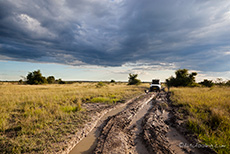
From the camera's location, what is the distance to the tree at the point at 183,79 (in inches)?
1282

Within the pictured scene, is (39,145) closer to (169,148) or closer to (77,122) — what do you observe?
(77,122)

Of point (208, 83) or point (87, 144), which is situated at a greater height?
point (208, 83)

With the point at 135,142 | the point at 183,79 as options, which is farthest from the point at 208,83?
the point at 135,142

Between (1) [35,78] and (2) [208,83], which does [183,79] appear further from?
(1) [35,78]

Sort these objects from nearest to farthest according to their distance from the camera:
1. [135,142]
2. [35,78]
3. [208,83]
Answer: [135,142] → [208,83] → [35,78]

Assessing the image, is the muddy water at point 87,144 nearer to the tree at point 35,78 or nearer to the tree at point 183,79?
the tree at point 183,79

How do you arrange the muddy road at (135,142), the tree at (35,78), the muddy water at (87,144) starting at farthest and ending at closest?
the tree at (35,78), the muddy water at (87,144), the muddy road at (135,142)

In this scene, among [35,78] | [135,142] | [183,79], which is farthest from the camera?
[35,78]

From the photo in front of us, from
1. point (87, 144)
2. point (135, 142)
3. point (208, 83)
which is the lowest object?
point (87, 144)

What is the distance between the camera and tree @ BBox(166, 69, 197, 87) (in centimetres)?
3256

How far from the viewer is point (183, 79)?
109ft

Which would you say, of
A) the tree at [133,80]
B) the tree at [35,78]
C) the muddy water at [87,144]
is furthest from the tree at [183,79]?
the tree at [35,78]

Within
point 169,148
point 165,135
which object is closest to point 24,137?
point 169,148

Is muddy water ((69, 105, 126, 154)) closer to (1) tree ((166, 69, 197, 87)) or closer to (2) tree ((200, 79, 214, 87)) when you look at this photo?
(1) tree ((166, 69, 197, 87))
